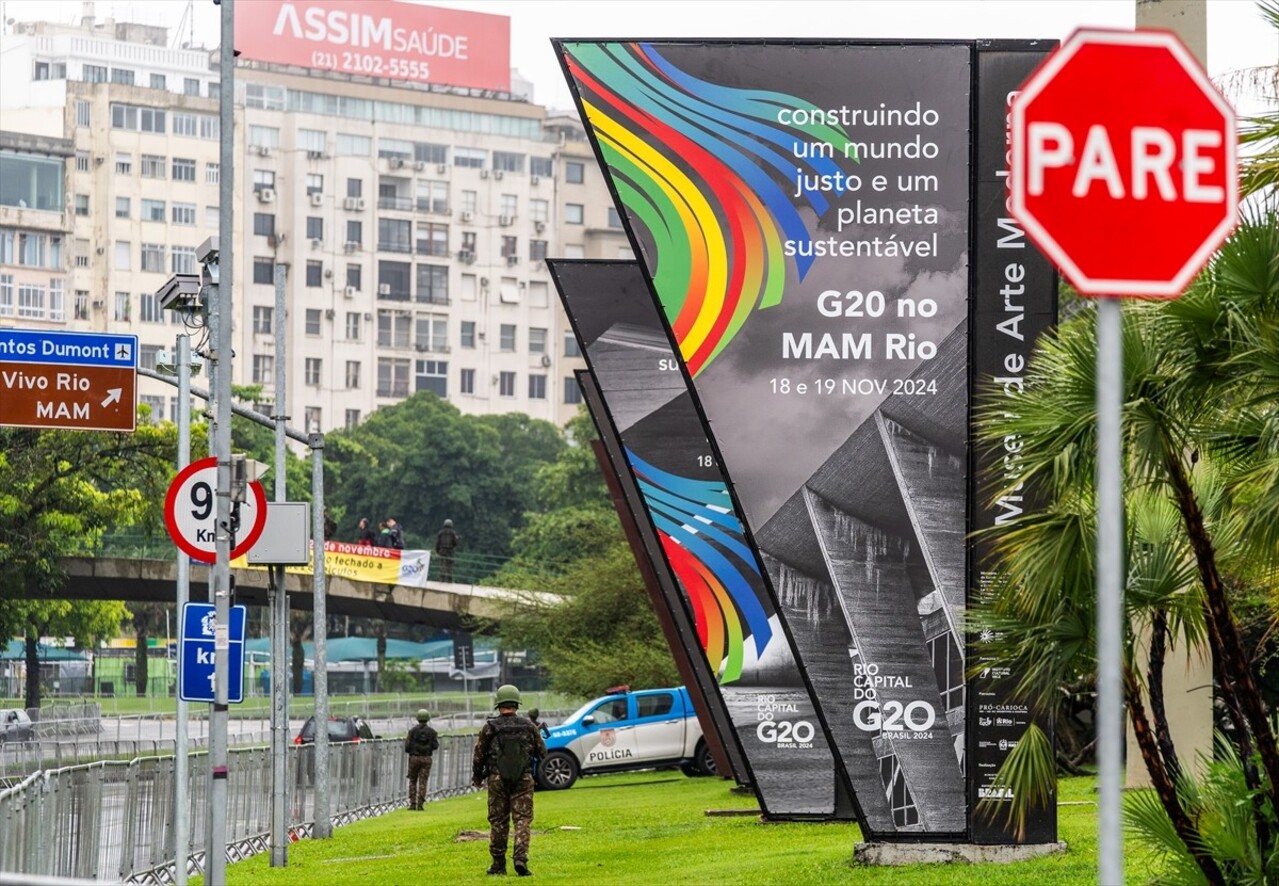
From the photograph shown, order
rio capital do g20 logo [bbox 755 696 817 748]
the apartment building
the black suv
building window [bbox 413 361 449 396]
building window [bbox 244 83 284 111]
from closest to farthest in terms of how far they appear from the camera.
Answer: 1. rio capital do g20 logo [bbox 755 696 817 748]
2. the black suv
3. the apartment building
4. building window [bbox 244 83 284 111]
5. building window [bbox 413 361 449 396]

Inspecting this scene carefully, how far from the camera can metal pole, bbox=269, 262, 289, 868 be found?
80.9 ft

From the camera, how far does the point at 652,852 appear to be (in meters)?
23.0

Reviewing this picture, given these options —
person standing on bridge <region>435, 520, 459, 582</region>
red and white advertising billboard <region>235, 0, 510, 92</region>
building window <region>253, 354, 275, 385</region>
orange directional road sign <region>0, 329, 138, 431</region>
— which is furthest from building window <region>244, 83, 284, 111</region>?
orange directional road sign <region>0, 329, 138, 431</region>

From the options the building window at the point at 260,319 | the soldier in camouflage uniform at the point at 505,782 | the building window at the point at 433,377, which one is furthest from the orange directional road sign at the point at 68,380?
the building window at the point at 433,377

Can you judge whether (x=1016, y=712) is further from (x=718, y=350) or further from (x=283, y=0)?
(x=283, y=0)

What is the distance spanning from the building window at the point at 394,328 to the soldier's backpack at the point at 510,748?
386 feet

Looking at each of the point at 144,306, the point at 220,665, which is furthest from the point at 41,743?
the point at 144,306

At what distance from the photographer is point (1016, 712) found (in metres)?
18.2

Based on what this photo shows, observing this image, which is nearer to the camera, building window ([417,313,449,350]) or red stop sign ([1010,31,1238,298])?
red stop sign ([1010,31,1238,298])

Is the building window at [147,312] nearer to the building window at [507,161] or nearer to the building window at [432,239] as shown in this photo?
the building window at [432,239]

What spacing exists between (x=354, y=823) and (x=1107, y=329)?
2852 centimetres

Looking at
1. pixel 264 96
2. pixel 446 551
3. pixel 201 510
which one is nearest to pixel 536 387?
pixel 264 96

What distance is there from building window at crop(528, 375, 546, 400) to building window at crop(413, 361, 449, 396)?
6555 millimetres

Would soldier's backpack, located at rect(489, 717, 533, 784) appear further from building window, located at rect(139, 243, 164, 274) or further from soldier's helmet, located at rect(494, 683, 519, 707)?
building window, located at rect(139, 243, 164, 274)
